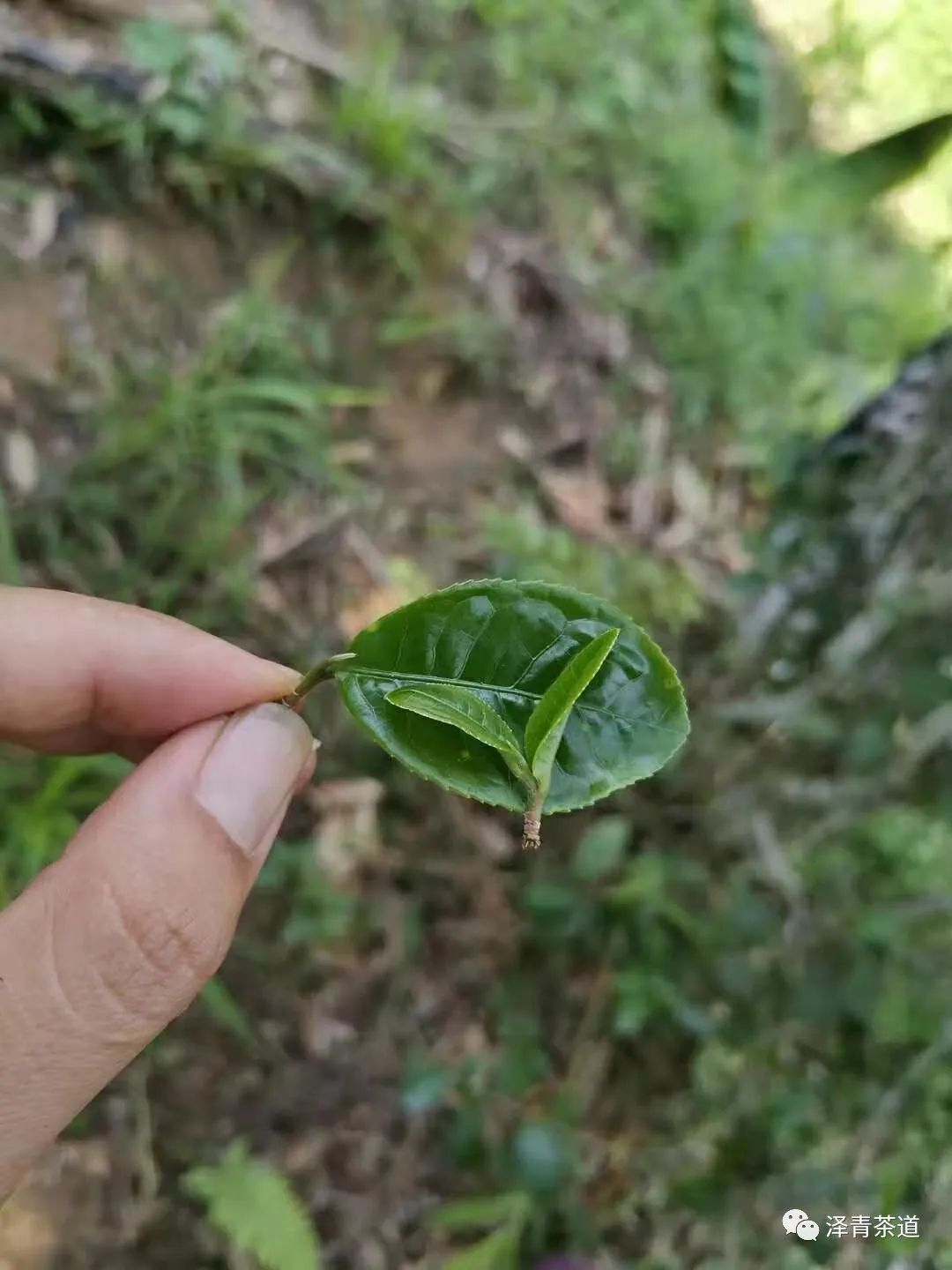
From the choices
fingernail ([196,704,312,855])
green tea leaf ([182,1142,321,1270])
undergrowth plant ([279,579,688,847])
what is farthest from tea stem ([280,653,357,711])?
green tea leaf ([182,1142,321,1270])

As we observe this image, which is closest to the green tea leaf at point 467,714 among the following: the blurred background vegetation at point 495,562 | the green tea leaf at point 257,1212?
the blurred background vegetation at point 495,562

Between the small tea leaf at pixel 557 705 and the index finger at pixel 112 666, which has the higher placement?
the small tea leaf at pixel 557 705

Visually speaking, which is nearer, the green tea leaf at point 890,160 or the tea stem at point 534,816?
the tea stem at point 534,816

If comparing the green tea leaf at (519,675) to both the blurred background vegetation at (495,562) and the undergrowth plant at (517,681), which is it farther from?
the blurred background vegetation at (495,562)

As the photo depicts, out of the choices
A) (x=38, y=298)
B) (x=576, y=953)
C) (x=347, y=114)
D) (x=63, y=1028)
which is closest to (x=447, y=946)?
(x=576, y=953)

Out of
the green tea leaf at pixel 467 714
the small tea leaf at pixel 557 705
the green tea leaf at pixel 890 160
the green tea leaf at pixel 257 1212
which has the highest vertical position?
the green tea leaf at pixel 890 160

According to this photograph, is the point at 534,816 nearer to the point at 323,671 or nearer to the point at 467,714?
the point at 467,714

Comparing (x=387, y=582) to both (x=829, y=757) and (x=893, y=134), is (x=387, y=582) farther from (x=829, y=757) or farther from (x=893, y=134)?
(x=893, y=134)

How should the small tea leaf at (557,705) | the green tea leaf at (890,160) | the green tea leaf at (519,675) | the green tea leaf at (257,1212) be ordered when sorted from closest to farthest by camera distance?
the small tea leaf at (557,705) < the green tea leaf at (519,675) < the green tea leaf at (257,1212) < the green tea leaf at (890,160)
